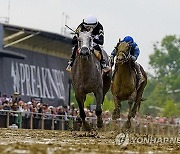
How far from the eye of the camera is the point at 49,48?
147ft

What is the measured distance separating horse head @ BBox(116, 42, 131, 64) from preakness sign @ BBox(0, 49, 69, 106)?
19.1 meters

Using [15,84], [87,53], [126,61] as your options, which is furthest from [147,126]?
[87,53]

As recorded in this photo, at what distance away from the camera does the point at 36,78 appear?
4122 cm

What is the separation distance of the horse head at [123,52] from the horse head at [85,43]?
2.26 m

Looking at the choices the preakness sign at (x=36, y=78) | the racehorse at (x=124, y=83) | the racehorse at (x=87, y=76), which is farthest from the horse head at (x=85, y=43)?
the preakness sign at (x=36, y=78)

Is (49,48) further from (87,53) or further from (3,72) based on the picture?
(87,53)

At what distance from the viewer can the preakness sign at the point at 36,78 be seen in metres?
37.3

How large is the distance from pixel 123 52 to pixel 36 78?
24514 millimetres

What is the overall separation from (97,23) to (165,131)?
22.9 metres

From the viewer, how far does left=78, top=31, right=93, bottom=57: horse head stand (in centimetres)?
1435

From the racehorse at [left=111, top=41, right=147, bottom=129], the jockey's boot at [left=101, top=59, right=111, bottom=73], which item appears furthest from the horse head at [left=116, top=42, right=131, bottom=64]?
the jockey's boot at [left=101, top=59, right=111, bottom=73]

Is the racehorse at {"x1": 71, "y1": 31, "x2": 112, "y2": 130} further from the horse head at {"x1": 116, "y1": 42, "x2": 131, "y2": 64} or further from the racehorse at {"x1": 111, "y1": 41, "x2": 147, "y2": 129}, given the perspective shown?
the racehorse at {"x1": 111, "y1": 41, "x2": 147, "y2": 129}

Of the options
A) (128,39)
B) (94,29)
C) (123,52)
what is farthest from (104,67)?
(128,39)

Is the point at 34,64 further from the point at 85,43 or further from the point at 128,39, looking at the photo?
the point at 85,43
